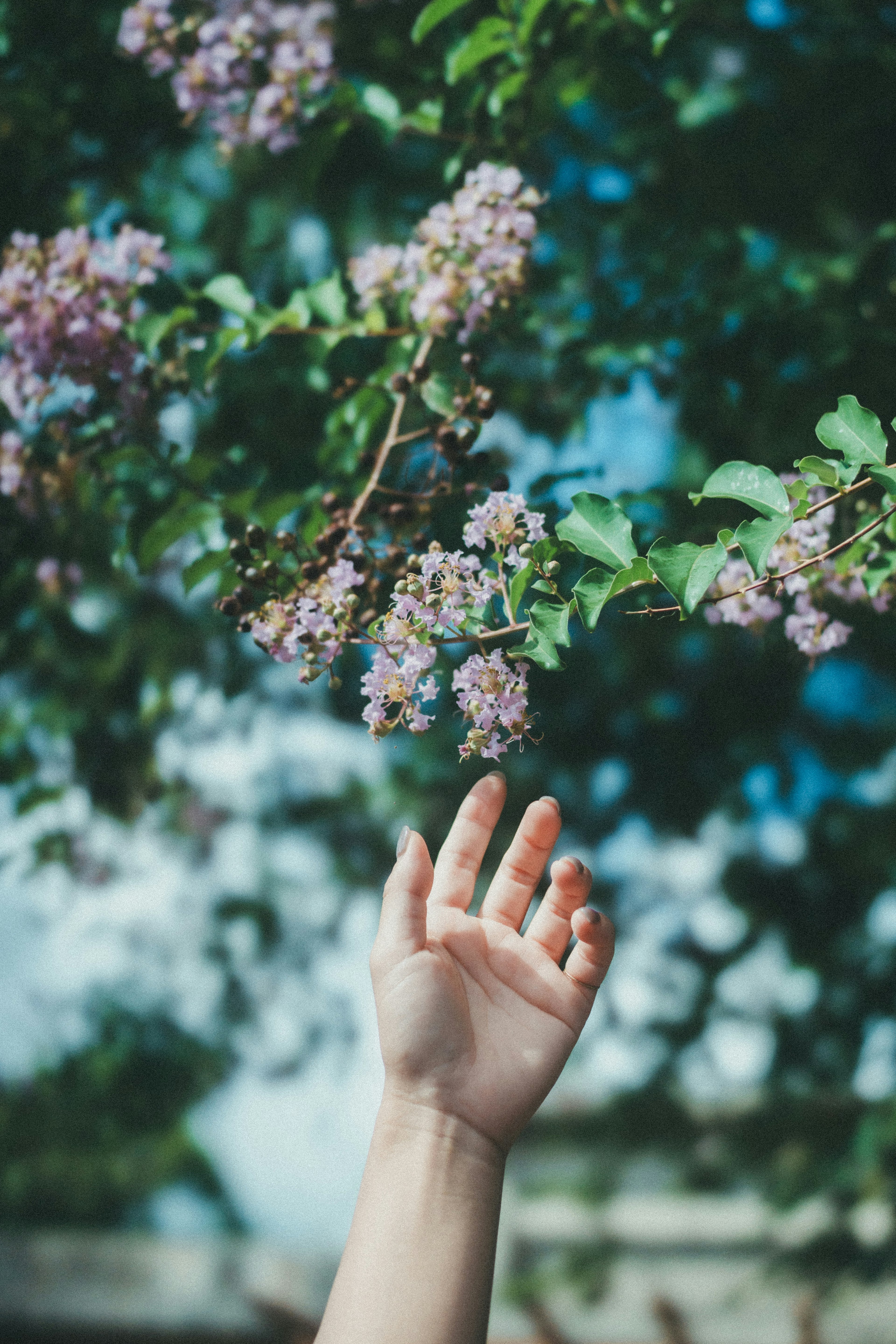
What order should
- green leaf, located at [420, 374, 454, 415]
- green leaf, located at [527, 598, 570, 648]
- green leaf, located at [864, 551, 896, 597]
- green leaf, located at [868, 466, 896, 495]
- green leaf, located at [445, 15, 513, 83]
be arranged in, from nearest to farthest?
green leaf, located at [868, 466, 896, 495] < green leaf, located at [527, 598, 570, 648] < green leaf, located at [864, 551, 896, 597] < green leaf, located at [420, 374, 454, 415] < green leaf, located at [445, 15, 513, 83]

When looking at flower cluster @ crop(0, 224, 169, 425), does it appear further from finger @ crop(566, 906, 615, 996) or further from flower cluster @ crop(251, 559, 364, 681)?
finger @ crop(566, 906, 615, 996)

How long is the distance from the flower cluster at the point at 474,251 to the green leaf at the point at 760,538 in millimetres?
573

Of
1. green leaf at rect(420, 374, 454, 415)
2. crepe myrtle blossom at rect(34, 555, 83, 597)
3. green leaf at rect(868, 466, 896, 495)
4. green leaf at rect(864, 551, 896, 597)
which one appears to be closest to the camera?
green leaf at rect(868, 466, 896, 495)

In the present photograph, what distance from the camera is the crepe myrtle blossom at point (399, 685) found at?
783mm

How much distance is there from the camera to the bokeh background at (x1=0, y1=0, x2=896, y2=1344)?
53.8 inches

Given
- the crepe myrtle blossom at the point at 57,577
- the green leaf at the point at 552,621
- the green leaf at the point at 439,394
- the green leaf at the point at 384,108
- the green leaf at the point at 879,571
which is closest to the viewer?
the green leaf at the point at 552,621

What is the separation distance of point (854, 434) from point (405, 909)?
593mm

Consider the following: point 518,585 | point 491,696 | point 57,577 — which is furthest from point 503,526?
point 57,577

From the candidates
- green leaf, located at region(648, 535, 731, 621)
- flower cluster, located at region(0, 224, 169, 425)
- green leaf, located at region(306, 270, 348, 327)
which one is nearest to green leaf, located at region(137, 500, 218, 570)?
flower cluster, located at region(0, 224, 169, 425)

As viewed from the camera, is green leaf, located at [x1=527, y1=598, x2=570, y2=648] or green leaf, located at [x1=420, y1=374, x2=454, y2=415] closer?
green leaf, located at [x1=527, y1=598, x2=570, y2=648]

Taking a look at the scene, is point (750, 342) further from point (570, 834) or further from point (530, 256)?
point (570, 834)

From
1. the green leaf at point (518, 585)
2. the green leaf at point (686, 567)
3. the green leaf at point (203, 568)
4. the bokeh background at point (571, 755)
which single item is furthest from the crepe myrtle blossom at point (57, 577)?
the green leaf at point (686, 567)

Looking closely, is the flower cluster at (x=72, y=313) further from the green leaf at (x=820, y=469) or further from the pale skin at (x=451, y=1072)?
the green leaf at (x=820, y=469)

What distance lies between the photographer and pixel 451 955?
2.97 feet
